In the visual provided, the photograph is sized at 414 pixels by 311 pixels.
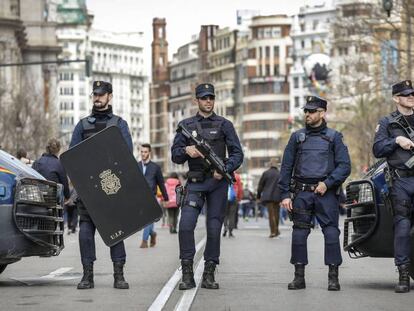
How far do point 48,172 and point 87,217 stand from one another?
803cm

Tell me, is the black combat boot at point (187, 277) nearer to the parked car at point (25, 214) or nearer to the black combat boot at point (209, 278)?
the black combat boot at point (209, 278)

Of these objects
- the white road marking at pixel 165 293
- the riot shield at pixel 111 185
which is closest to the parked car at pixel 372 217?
the white road marking at pixel 165 293

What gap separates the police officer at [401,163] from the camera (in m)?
16.6

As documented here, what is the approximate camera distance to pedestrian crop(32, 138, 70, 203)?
80.3 ft

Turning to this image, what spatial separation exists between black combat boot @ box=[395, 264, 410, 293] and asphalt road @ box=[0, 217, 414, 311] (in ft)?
0.40

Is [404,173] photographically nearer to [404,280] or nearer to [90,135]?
[404,280]

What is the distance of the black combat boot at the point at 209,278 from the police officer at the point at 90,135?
2.48 ft

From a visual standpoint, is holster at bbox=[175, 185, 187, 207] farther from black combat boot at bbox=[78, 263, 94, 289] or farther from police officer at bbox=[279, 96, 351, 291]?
black combat boot at bbox=[78, 263, 94, 289]

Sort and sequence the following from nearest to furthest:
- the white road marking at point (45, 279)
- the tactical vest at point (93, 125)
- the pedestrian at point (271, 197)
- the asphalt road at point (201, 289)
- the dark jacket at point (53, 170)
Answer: the asphalt road at point (201, 289), the tactical vest at point (93, 125), the white road marking at point (45, 279), the dark jacket at point (53, 170), the pedestrian at point (271, 197)

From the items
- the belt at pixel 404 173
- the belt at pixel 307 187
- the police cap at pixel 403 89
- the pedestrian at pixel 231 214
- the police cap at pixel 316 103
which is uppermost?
the police cap at pixel 403 89

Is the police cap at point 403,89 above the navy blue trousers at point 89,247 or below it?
above

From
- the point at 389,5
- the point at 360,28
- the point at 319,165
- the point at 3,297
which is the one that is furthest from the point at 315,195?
the point at 360,28

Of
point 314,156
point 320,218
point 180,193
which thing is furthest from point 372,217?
point 180,193

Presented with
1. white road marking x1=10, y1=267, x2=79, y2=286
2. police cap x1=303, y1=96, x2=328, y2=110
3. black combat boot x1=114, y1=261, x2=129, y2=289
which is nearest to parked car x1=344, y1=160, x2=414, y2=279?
police cap x1=303, y1=96, x2=328, y2=110
